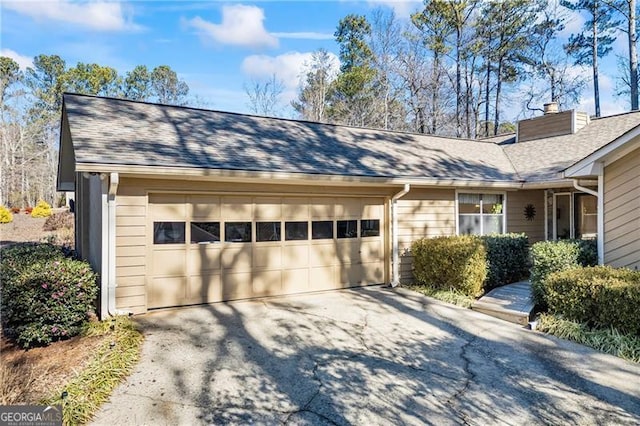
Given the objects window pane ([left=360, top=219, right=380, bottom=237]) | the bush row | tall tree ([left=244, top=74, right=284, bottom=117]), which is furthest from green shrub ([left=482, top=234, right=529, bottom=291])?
tall tree ([left=244, top=74, right=284, bottom=117])

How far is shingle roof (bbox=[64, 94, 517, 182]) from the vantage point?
21.2 ft

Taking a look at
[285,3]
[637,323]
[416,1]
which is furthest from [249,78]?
[637,323]

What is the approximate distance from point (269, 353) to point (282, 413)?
1.36 meters

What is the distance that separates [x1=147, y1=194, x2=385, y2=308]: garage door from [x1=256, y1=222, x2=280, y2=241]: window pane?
0.06 ft

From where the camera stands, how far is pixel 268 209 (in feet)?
24.9

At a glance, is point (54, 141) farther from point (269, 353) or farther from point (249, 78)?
point (269, 353)

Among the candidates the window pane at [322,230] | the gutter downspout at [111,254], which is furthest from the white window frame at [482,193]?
the gutter downspout at [111,254]

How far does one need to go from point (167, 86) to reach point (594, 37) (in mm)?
30368

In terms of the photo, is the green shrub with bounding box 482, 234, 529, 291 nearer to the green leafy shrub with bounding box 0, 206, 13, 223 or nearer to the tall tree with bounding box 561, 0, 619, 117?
the tall tree with bounding box 561, 0, 619, 117

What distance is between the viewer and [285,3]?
11367mm

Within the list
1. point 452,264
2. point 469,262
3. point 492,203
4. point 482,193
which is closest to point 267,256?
point 452,264

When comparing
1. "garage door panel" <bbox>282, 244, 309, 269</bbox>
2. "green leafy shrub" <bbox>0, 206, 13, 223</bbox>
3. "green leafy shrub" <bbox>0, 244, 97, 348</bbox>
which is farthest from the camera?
"green leafy shrub" <bbox>0, 206, 13, 223</bbox>

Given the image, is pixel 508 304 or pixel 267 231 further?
pixel 267 231

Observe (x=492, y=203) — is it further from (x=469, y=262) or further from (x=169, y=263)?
(x=169, y=263)
